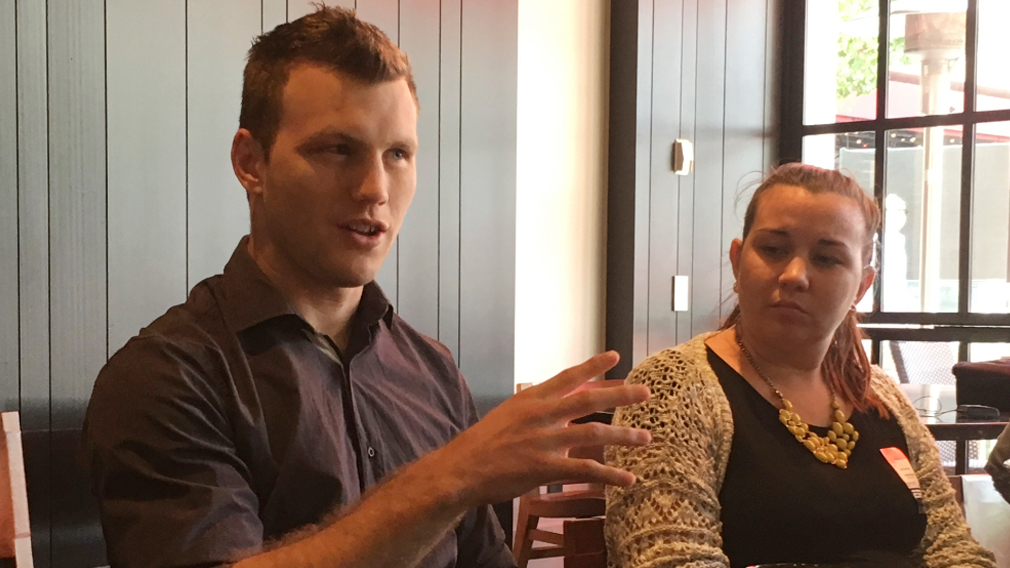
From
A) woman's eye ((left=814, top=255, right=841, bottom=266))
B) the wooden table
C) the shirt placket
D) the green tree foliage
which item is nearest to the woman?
woman's eye ((left=814, top=255, right=841, bottom=266))

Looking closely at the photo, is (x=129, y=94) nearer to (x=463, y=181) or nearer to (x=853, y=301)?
(x=463, y=181)

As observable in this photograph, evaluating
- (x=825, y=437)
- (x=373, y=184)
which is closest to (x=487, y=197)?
(x=825, y=437)

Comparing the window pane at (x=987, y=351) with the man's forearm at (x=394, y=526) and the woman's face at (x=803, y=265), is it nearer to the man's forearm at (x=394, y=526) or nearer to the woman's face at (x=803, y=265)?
the woman's face at (x=803, y=265)

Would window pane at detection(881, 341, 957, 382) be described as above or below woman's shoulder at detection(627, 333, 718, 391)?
below

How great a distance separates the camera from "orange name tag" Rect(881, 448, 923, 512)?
5.44 ft

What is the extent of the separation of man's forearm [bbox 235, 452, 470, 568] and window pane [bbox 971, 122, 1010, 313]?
13.7ft

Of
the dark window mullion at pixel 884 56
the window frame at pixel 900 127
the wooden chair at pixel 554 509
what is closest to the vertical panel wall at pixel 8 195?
the wooden chair at pixel 554 509

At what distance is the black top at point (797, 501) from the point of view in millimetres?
1531

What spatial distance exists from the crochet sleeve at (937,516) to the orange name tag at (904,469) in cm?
4

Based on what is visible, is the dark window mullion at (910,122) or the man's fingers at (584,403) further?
the dark window mullion at (910,122)

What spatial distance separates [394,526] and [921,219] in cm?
430

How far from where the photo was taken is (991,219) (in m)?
4.41

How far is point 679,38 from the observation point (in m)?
4.09

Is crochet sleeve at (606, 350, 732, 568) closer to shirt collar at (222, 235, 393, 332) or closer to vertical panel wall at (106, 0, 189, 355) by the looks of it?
shirt collar at (222, 235, 393, 332)
